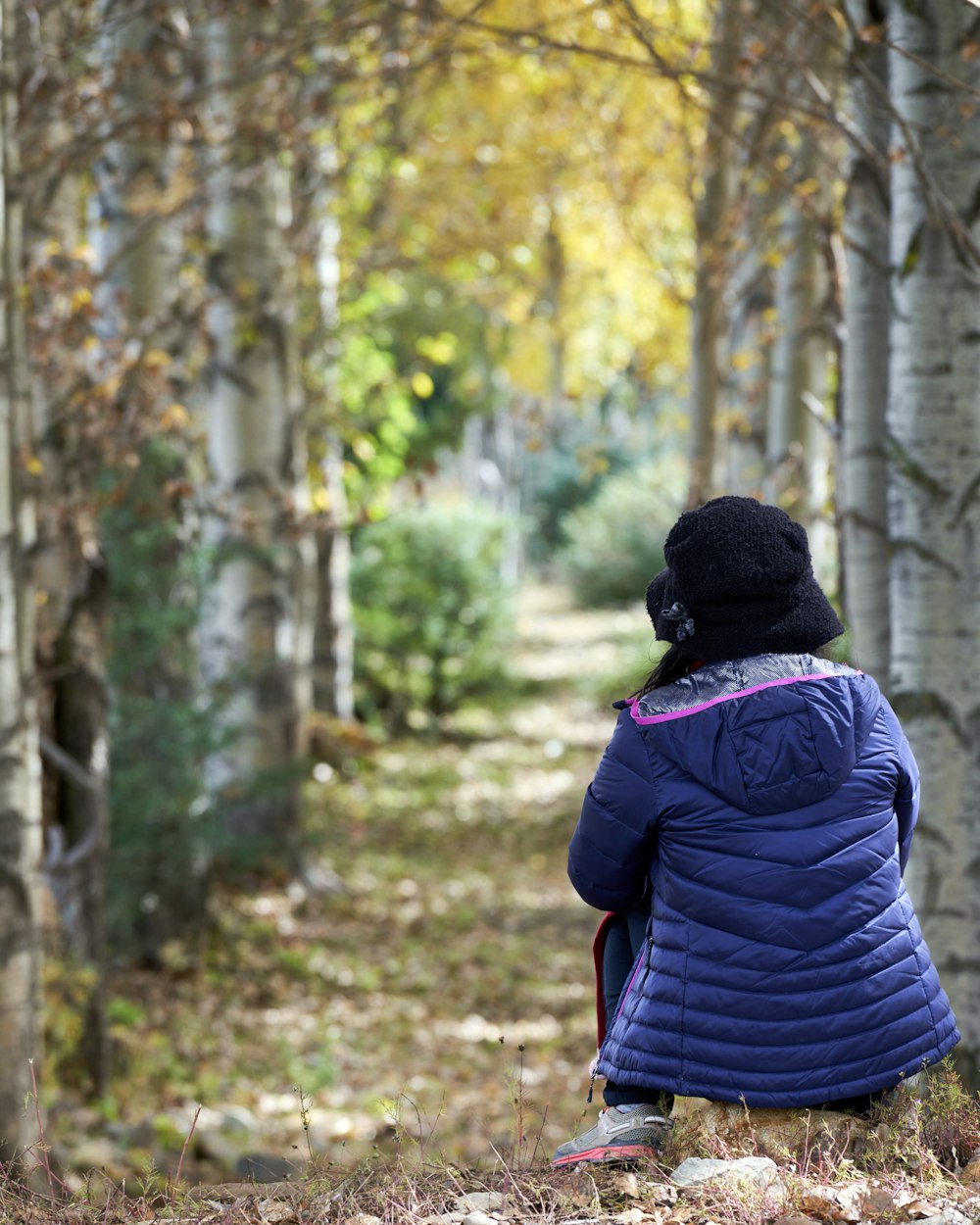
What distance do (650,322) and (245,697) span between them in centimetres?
1339

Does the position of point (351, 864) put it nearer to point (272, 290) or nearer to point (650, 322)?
point (272, 290)

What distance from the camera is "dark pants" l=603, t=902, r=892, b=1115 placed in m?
2.64

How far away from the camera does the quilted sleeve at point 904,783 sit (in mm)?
2613

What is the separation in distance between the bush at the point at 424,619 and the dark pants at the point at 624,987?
42.7 ft

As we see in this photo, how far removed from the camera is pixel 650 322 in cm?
2095

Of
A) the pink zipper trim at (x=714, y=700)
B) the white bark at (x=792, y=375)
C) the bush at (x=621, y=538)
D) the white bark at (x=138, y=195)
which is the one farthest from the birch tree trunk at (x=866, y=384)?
the bush at (x=621, y=538)

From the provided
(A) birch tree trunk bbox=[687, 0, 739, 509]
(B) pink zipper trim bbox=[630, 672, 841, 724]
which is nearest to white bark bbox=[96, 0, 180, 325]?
(A) birch tree trunk bbox=[687, 0, 739, 509]

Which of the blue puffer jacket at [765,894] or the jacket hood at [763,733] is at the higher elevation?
the jacket hood at [763,733]

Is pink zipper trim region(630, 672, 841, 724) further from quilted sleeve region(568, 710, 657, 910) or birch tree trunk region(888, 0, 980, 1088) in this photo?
birch tree trunk region(888, 0, 980, 1088)

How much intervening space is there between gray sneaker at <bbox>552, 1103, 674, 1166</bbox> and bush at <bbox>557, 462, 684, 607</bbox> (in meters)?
17.7

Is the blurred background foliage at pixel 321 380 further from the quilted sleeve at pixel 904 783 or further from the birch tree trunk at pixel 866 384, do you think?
the quilted sleeve at pixel 904 783

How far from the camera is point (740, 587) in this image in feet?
8.30

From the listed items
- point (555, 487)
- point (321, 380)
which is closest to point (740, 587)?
point (321, 380)

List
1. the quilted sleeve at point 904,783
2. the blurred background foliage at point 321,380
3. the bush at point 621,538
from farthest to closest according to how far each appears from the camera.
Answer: the bush at point 621,538, the blurred background foliage at point 321,380, the quilted sleeve at point 904,783
